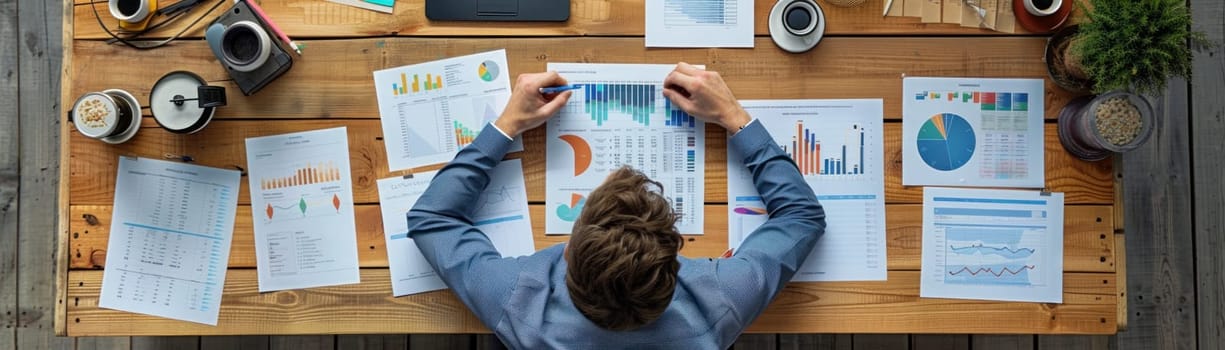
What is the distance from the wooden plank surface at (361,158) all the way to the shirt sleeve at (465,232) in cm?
9

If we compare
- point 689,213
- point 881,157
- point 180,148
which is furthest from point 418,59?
point 881,157

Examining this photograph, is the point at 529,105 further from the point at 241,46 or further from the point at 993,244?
the point at 993,244

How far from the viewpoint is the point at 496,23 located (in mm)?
1304

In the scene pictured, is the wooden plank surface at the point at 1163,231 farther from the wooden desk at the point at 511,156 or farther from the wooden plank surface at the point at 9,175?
the wooden plank surface at the point at 9,175

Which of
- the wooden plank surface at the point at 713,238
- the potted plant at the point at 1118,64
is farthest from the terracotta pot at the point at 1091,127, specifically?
the wooden plank surface at the point at 713,238

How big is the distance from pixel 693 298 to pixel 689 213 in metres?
0.23

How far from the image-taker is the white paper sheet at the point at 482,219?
129 centimetres

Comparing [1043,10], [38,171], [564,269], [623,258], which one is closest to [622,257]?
[623,258]

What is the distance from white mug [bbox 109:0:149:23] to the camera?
1.26m

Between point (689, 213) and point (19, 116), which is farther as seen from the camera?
point (19, 116)

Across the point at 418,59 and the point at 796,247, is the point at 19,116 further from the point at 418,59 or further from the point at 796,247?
the point at 796,247

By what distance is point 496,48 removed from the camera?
1.30 metres

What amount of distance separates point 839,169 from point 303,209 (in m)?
0.98

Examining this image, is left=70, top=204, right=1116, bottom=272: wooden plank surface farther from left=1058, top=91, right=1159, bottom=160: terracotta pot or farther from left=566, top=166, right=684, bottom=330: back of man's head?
left=566, top=166, right=684, bottom=330: back of man's head
